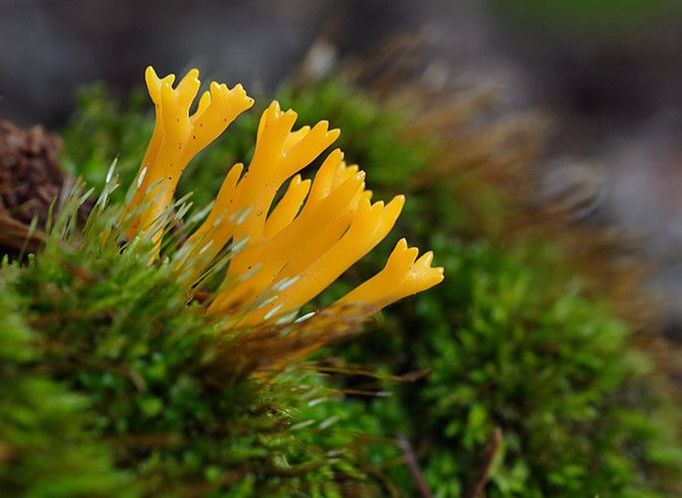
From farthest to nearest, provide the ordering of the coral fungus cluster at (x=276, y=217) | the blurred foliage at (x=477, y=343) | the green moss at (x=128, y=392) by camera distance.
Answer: the blurred foliage at (x=477, y=343), the coral fungus cluster at (x=276, y=217), the green moss at (x=128, y=392)

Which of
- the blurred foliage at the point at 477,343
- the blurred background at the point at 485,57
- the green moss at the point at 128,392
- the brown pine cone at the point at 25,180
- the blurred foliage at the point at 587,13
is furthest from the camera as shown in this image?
the blurred foliage at the point at 587,13

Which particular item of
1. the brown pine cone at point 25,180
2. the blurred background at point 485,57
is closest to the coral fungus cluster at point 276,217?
the brown pine cone at point 25,180

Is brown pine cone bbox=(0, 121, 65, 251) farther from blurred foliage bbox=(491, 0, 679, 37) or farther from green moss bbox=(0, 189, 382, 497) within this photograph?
blurred foliage bbox=(491, 0, 679, 37)

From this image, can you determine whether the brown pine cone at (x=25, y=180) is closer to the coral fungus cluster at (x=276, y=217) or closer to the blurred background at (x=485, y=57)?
the coral fungus cluster at (x=276, y=217)

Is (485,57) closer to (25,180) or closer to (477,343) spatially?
(477,343)

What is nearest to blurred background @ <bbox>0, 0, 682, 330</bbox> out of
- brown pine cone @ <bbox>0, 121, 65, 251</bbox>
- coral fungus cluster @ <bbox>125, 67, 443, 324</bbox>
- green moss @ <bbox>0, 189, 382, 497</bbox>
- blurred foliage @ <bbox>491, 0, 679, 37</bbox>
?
blurred foliage @ <bbox>491, 0, 679, 37</bbox>

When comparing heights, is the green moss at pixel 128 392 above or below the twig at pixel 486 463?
above
